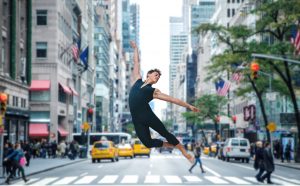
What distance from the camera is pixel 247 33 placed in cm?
5359

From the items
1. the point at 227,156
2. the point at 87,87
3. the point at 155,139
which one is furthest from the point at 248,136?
the point at 155,139

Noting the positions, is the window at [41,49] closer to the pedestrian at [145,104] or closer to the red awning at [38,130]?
the red awning at [38,130]

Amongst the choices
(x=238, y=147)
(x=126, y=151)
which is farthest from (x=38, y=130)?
(x=238, y=147)

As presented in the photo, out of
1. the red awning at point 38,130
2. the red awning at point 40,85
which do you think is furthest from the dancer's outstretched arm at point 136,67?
the red awning at point 38,130

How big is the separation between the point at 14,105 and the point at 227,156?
24.2 meters

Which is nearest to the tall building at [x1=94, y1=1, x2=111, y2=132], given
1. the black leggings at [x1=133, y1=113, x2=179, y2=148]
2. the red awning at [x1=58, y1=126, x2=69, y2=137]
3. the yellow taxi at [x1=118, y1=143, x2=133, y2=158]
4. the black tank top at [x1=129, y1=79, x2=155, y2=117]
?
the red awning at [x1=58, y1=126, x2=69, y2=137]

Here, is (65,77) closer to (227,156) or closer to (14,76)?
(14,76)

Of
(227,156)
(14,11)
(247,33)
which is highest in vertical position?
(14,11)

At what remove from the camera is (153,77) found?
196 inches

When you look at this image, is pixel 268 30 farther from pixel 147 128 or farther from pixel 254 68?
pixel 147 128

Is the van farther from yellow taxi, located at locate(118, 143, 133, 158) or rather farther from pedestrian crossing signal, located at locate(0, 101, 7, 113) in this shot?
pedestrian crossing signal, located at locate(0, 101, 7, 113)

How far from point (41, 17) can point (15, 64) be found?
22830 millimetres

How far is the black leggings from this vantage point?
4.88 meters

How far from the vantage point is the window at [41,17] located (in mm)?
87562
